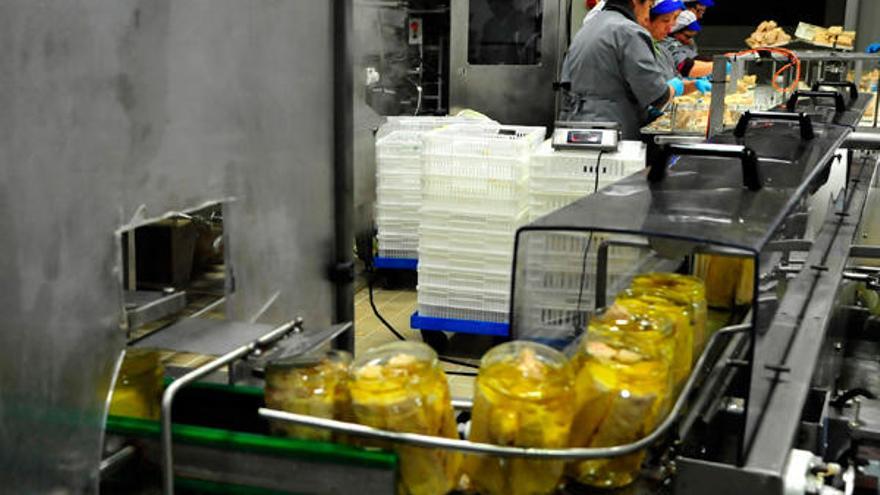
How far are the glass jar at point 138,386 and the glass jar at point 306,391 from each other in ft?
0.64

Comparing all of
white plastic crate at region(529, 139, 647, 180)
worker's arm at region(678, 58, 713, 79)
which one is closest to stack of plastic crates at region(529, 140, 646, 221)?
white plastic crate at region(529, 139, 647, 180)

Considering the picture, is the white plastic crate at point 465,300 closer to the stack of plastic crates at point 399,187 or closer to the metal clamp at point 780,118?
the stack of plastic crates at point 399,187

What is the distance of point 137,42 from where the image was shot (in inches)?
41.2

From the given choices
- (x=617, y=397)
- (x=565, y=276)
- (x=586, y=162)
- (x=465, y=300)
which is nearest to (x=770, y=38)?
(x=586, y=162)

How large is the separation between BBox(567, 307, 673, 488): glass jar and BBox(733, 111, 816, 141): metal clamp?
0.81 metres

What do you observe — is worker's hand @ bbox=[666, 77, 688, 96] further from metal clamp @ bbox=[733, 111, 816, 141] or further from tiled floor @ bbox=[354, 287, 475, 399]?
metal clamp @ bbox=[733, 111, 816, 141]

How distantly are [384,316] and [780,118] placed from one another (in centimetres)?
265

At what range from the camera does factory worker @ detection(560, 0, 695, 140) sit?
3.90 metres

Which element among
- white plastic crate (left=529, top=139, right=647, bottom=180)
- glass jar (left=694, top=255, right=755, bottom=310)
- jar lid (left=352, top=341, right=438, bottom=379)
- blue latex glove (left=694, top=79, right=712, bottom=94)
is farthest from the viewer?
blue latex glove (left=694, top=79, right=712, bottom=94)

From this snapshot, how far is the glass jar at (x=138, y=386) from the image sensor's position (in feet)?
3.56

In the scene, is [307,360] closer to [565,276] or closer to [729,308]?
[565,276]

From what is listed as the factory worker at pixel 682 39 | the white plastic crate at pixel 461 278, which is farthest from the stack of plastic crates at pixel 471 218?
the factory worker at pixel 682 39

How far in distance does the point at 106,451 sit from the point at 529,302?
547mm

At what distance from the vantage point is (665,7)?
15.7ft
